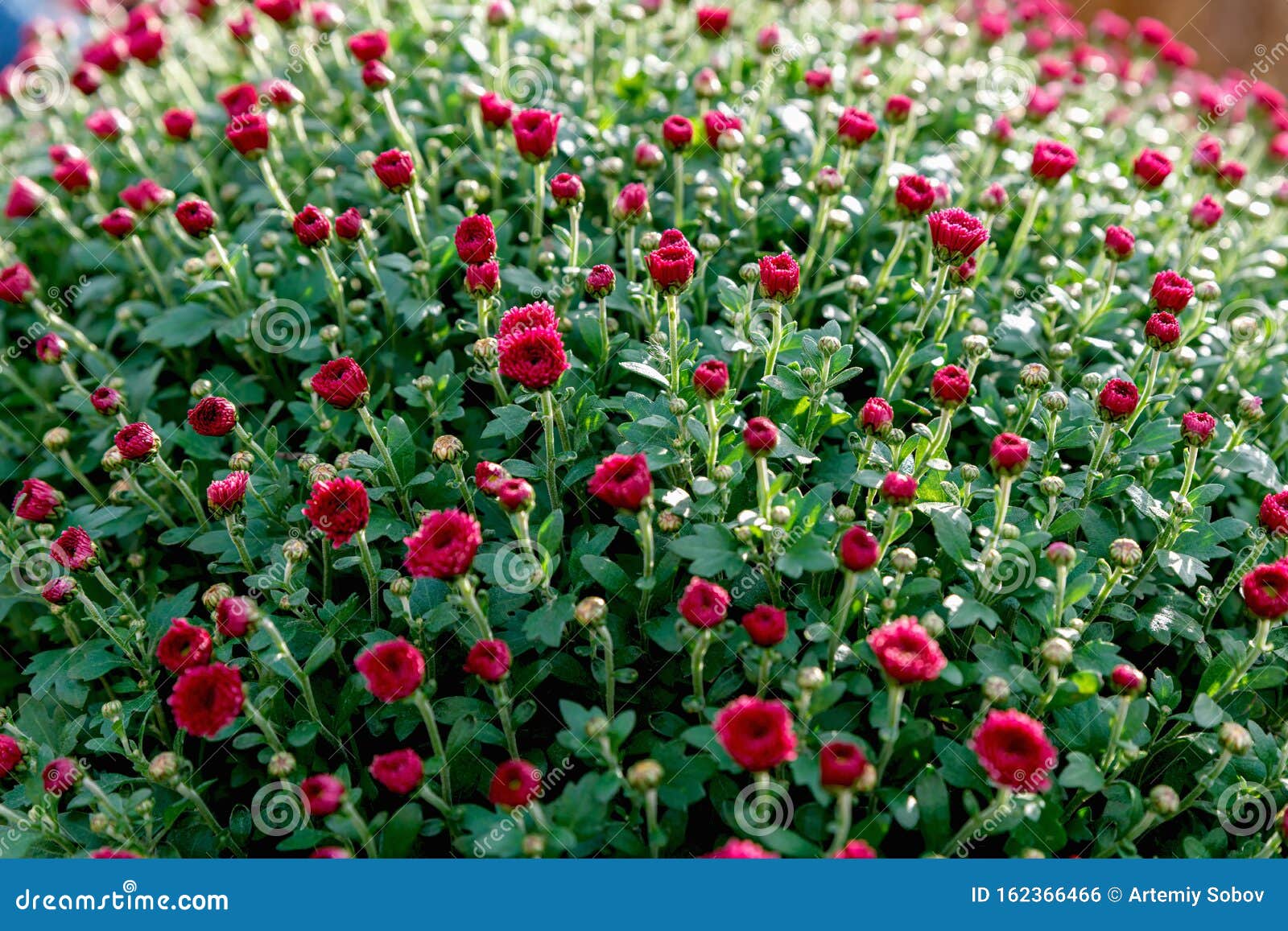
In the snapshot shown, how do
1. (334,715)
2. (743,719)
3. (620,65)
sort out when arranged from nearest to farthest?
(743,719) < (334,715) < (620,65)

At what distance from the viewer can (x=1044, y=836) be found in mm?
1860

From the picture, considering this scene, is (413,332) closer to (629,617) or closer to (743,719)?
(629,617)

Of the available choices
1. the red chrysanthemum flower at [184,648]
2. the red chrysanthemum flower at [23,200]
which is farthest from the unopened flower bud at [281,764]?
the red chrysanthemum flower at [23,200]

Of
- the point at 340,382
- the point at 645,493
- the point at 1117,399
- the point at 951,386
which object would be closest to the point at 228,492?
the point at 340,382

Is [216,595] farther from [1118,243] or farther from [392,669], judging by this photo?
[1118,243]

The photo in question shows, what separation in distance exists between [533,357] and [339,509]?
1.59 feet

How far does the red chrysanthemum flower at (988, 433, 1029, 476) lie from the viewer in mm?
1875

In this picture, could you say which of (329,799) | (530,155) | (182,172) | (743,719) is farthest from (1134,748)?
(182,172)

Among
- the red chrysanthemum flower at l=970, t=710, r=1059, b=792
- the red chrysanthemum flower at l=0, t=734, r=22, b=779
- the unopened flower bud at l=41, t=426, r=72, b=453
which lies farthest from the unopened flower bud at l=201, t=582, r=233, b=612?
the red chrysanthemum flower at l=970, t=710, r=1059, b=792

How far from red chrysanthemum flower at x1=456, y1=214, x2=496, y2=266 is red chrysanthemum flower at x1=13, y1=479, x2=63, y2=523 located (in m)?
1.14

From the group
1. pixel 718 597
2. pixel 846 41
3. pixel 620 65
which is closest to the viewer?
pixel 718 597

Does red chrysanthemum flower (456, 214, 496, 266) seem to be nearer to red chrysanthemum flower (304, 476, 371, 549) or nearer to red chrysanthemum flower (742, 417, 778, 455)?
red chrysanthemum flower (304, 476, 371, 549)

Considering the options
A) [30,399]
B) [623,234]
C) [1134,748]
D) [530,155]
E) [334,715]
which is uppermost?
[530,155]

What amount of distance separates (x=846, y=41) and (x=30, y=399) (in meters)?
3.38
